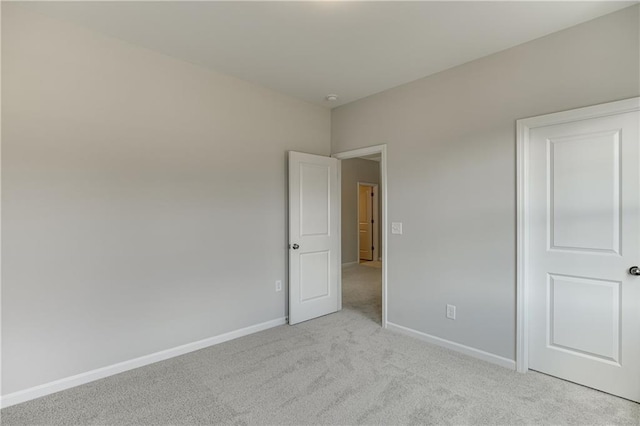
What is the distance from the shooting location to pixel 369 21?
86.7 inches

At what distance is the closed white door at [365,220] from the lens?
843 centimetres

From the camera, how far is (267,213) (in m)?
3.43

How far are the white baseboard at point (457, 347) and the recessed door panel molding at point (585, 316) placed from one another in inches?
14.7

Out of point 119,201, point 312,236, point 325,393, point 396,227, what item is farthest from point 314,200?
point 325,393

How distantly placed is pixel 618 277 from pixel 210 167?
3.34 metres

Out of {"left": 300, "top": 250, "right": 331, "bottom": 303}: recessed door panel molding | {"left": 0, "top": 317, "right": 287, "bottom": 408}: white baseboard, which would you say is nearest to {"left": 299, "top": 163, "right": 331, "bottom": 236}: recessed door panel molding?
{"left": 300, "top": 250, "right": 331, "bottom": 303}: recessed door panel molding

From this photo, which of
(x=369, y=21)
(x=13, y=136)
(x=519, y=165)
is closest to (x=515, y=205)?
(x=519, y=165)

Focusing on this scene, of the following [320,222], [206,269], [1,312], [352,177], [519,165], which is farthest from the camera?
[352,177]

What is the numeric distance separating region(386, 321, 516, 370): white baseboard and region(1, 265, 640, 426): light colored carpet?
8 centimetres

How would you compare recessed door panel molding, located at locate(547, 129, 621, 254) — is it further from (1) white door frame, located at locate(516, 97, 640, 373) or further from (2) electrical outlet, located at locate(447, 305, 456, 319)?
(2) electrical outlet, located at locate(447, 305, 456, 319)

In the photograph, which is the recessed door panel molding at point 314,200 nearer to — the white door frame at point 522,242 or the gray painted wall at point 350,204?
the white door frame at point 522,242

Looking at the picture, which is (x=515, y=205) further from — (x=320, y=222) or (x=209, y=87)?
(x=209, y=87)

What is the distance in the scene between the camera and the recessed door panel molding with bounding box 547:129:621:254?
2.12 m

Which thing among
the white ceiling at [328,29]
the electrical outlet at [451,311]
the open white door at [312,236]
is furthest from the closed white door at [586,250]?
the open white door at [312,236]
